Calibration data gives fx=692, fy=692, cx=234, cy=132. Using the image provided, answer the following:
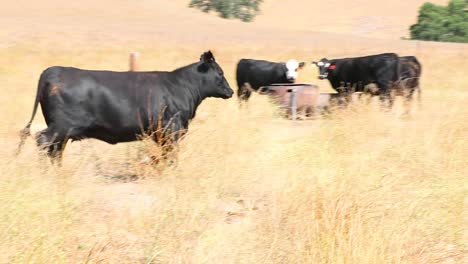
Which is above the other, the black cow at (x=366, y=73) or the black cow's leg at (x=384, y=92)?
the black cow at (x=366, y=73)

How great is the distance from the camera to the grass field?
4.71 meters

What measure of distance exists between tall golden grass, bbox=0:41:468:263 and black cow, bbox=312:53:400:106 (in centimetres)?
548

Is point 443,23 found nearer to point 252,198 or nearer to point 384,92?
point 384,92

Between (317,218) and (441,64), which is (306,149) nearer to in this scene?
(317,218)

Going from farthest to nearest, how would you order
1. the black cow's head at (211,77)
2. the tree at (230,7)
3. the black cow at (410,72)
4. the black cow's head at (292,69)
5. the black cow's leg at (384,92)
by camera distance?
the tree at (230,7) → the black cow's head at (292,69) → the black cow at (410,72) → the black cow's leg at (384,92) → the black cow's head at (211,77)

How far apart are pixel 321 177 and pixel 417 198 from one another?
0.83 m

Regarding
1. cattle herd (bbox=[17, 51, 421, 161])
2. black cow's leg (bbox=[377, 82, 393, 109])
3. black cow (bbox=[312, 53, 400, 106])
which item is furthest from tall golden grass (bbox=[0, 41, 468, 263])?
black cow (bbox=[312, 53, 400, 106])

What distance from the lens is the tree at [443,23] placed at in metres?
61.5

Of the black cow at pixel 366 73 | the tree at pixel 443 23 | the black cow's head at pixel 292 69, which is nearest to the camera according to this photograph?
the black cow at pixel 366 73

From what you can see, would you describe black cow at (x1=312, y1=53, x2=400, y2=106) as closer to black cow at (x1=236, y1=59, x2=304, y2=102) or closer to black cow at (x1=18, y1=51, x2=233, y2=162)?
black cow at (x1=236, y1=59, x2=304, y2=102)

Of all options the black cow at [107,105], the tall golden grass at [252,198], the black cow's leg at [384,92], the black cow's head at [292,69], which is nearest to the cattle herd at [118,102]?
the black cow at [107,105]

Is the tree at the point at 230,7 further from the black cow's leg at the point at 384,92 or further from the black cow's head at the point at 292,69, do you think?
the black cow's leg at the point at 384,92

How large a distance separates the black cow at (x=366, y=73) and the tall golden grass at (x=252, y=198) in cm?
548

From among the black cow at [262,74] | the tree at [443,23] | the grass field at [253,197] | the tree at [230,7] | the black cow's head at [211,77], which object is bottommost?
the grass field at [253,197]
